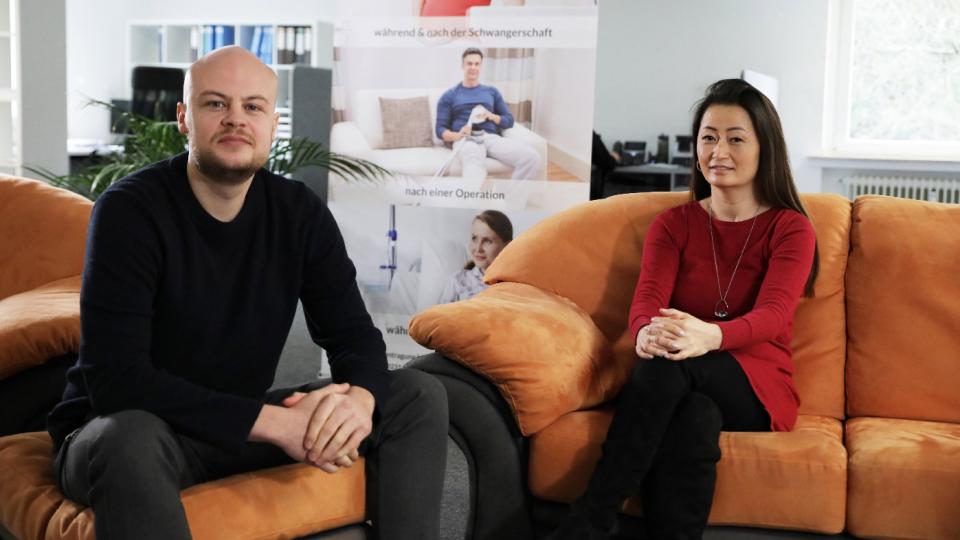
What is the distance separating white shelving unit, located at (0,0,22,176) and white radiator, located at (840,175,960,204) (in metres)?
5.19

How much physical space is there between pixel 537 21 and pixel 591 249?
4.67ft

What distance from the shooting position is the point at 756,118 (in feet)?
7.98

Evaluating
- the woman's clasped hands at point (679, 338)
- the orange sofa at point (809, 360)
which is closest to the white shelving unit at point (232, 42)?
the orange sofa at point (809, 360)

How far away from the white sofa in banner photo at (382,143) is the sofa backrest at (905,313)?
1.64 meters

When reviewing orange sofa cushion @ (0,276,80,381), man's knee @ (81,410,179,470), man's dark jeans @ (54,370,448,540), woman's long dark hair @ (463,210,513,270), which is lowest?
man's dark jeans @ (54,370,448,540)

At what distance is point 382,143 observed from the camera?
13.2ft

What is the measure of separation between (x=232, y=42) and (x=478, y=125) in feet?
20.7

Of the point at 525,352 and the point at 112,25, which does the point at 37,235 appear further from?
the point at 112,25

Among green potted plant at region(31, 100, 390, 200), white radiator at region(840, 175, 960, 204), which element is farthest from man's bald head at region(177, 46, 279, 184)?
white radiator at region(840, 175, 960, 204)

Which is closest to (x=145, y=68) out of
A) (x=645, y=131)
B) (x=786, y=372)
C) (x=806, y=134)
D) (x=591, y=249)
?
(x=645, y=131)

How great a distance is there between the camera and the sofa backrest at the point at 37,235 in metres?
2.51

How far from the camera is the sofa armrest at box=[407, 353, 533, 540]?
2.15 m

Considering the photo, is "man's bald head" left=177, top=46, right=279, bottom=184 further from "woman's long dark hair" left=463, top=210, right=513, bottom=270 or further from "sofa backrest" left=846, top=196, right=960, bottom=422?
"woman's long dark hair" left=463, top=210, right=513, bottom=270

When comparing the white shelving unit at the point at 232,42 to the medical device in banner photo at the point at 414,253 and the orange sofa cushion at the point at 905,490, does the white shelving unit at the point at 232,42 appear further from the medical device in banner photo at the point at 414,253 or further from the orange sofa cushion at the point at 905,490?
the orange sofa cushion at the point at 905,490
